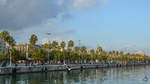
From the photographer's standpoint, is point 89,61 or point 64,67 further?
point 89,61

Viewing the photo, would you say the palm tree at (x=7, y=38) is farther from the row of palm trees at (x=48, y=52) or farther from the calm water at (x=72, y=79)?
the calm water at (x=72, y=79)

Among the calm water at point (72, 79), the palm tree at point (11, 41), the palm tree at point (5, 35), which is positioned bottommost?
the calm water at point (72, 79)

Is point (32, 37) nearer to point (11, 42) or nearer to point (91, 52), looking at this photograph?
point (11, 42)

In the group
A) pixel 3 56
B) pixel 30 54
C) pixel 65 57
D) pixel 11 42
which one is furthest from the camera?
pixel 65 57

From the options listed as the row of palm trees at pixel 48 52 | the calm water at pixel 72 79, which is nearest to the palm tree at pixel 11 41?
the row of palm trees at pixel 48 52

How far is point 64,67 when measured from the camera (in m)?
119

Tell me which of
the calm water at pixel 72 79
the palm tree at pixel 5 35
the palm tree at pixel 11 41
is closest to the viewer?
the calm water at pixel 72 79

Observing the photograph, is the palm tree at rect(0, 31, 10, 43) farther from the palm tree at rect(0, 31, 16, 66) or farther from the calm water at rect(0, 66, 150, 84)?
the calm water at rect(0, 66, 150, 84)

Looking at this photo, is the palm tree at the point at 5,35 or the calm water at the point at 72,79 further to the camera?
the palm tree at the point at 5,35

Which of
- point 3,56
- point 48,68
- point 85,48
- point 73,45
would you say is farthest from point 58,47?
point 3,56

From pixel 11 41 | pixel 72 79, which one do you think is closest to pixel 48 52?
pixel 11 41

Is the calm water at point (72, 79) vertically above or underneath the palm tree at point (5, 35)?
underneath

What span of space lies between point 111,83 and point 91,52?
136 metres

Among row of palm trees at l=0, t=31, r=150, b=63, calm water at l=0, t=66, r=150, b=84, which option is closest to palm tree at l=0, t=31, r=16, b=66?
row of palm trees at l=0, t=31, r=150, b=63
